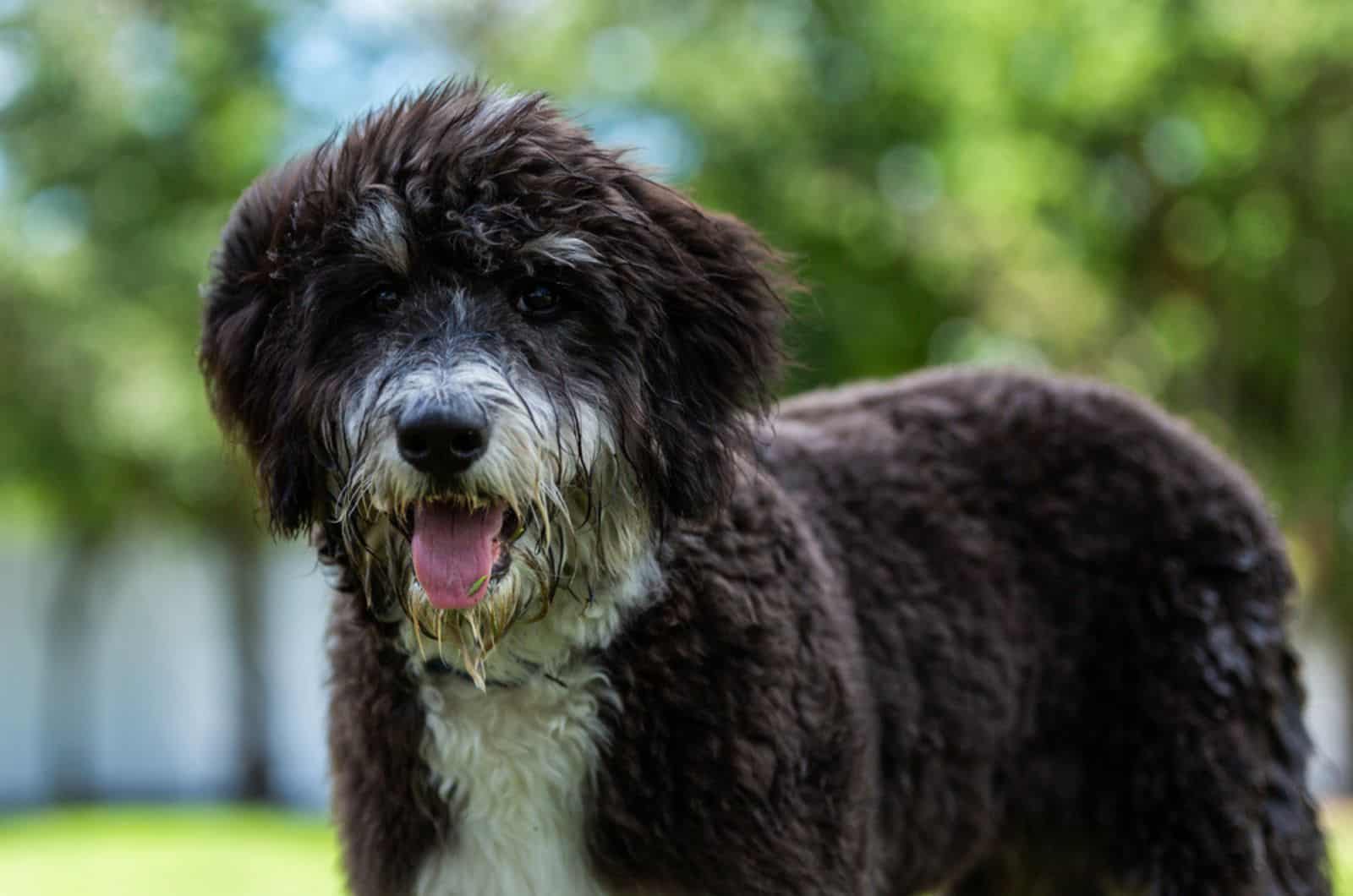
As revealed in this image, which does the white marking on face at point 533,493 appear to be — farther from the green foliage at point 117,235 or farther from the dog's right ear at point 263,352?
the green foliage at point 117,235

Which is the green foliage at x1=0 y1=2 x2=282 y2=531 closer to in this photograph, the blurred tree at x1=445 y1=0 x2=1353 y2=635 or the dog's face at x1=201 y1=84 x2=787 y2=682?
the blurred tree at x1=445 y1=0 x2=1353 y2=635

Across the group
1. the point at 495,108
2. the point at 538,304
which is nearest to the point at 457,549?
the point at 538,304

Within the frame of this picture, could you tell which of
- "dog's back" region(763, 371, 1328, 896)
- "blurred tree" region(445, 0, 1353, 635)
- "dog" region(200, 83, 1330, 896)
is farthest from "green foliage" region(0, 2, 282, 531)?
"dog" region(200, 83, 1330, 896)

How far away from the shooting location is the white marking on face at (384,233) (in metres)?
3.32

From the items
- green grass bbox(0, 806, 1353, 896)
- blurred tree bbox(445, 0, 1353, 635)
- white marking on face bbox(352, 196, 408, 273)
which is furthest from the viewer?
blurred tree bbox(445, 0, 1353, 635)

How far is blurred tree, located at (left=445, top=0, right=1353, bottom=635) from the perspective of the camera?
1619cm

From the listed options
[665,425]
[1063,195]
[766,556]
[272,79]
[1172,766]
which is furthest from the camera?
[272,79]

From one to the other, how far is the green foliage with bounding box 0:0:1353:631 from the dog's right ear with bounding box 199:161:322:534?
12.9m

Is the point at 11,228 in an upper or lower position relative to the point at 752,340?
upper

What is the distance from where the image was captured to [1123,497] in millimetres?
4676

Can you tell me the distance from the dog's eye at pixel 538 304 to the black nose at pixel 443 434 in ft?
1.20

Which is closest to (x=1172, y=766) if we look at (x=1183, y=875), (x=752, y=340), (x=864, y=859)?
(x=1183, y=875)

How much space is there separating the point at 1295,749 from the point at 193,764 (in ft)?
55.7

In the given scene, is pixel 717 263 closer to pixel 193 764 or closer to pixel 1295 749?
pixel 1295 749
